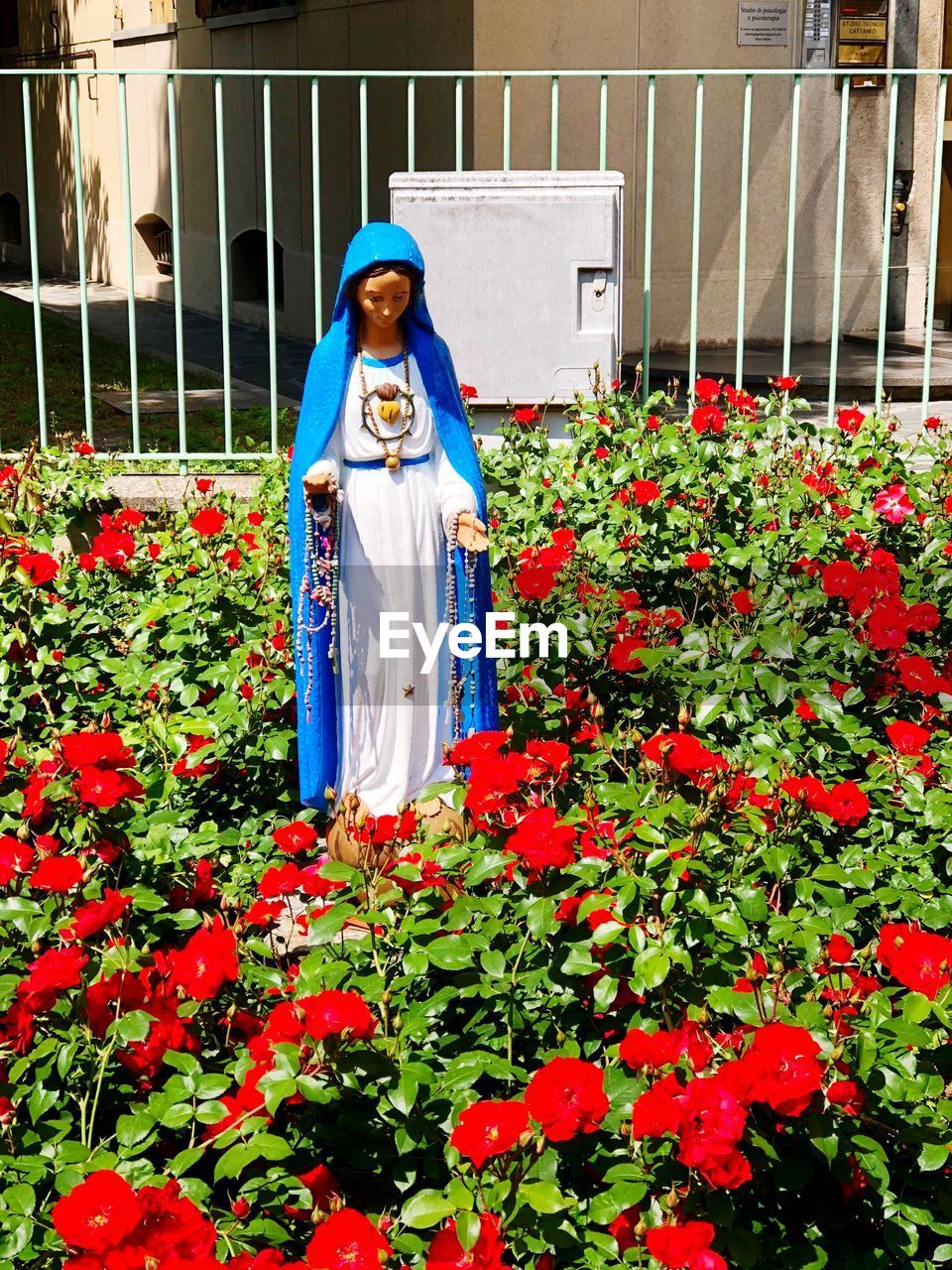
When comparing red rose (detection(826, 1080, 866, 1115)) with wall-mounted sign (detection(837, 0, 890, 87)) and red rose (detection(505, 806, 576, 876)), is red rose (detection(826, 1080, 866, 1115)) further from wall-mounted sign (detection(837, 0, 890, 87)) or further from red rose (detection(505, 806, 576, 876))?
wall-mounted sign (detection(837, 0, 890, 87))

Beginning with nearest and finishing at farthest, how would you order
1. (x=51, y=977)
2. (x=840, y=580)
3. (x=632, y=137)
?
(x=51, y=977), (x=840, y=580), (x=632, y=137)

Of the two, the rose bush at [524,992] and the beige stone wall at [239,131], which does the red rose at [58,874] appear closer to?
the rose bush at [524,992]

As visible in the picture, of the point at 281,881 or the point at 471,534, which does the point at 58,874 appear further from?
the point at 471,534

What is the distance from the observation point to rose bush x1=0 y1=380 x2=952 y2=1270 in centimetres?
202

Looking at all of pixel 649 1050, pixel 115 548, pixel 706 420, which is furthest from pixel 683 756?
pixel 706 420

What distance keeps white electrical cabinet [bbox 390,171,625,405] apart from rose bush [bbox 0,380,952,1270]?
261 centimetres

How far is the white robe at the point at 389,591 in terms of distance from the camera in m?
3.63

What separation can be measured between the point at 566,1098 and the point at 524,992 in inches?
21.2

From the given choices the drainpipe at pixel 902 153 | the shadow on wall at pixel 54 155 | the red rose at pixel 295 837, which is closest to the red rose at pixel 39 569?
the red rose at pixel 295 837

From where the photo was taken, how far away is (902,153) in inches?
432

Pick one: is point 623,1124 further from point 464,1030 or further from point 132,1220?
point 132,1220

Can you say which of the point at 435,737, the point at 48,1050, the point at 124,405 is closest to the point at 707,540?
the point at 435,737

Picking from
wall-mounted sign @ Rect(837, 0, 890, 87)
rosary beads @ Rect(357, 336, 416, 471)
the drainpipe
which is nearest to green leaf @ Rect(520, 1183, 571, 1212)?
rosary beads @ Rect(357, 336, 416, 471)

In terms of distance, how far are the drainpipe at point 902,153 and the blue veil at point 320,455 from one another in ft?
24.5
